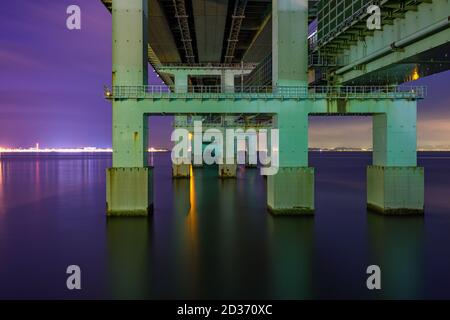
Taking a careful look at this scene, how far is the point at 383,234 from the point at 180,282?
11630 mm

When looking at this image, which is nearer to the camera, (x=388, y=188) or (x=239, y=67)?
(x=388, y=188)

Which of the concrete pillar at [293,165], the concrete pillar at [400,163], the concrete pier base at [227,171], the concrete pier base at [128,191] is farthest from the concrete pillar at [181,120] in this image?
the concrete pillar at [400,163]

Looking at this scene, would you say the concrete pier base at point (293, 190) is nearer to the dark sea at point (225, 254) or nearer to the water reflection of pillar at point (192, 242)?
the dark sea at point (225, 254)

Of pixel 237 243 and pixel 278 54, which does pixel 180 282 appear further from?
pixel 278 54

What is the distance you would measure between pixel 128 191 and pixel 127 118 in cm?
429

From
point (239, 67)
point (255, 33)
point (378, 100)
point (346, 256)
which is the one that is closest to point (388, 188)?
point (378, 100)

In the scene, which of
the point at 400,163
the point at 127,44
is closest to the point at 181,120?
the point at 127,44

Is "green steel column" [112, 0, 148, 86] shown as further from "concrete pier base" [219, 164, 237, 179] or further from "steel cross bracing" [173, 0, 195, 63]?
"concrete pier base" [219, 164, 237, 179]

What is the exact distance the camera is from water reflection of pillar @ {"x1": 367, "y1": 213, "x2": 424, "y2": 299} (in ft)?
40.4

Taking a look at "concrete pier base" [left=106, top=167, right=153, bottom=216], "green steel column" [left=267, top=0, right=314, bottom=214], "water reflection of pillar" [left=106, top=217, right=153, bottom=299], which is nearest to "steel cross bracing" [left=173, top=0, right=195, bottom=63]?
"green steel column" [left=267, top=0, right=314, bottom=214]

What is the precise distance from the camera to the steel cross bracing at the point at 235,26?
29134 mm

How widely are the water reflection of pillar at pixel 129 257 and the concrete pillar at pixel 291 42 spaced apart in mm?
11847

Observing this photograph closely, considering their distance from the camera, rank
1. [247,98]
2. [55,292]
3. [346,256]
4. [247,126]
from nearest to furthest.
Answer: [55,292] → [346,256] → [247,98] → [247,126]

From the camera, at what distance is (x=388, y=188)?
21312 mm
